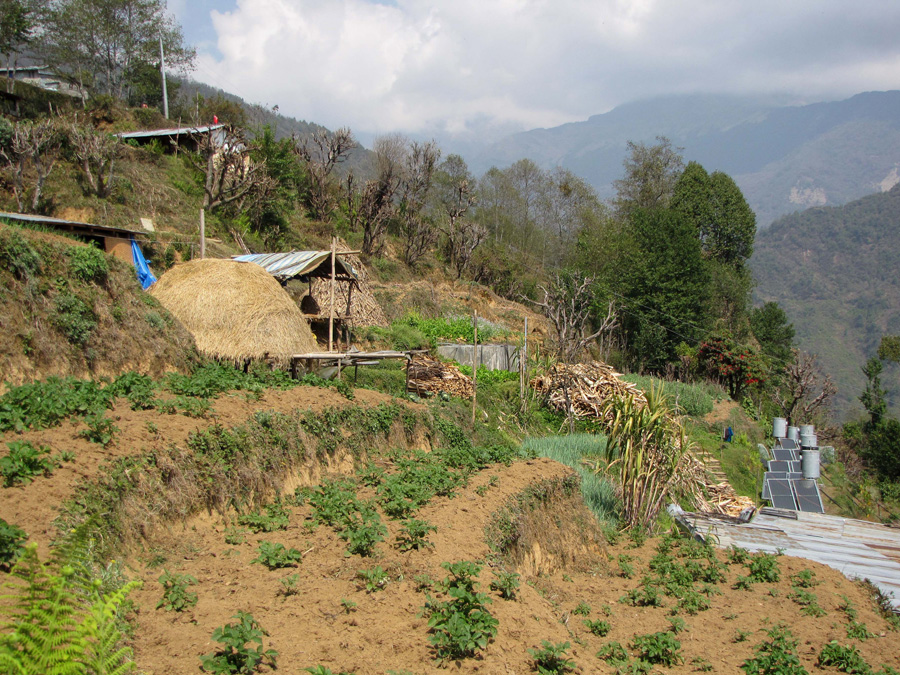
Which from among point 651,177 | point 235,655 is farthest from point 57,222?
point 651,177

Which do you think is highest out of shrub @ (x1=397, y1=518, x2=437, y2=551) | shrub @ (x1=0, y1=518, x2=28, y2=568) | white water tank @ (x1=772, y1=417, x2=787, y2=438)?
shrub @ (x1=0, y1=518, x2=28, y2=568)

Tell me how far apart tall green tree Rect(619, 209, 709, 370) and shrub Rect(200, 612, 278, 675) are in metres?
31.5

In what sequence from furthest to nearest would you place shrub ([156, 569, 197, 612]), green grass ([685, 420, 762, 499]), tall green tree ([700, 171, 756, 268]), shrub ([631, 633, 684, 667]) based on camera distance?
tall green tree ([700, 171, 756, 268]), green grass ([685, 420, 762, 499]), shrub ([631, 633, 684, 667]), shrub ([156, 569, 197, 612])

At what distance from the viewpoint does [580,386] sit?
19281mm

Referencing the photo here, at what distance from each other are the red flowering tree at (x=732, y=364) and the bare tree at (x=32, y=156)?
2858 cm

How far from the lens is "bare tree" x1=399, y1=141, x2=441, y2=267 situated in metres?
34.7

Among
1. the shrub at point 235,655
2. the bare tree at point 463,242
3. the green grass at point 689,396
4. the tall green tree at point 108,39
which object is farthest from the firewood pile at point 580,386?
the tall green tree at point 108,39

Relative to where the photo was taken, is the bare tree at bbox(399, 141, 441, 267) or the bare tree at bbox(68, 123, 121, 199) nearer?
the bare tree at bbox(68, 123, 121, 199)

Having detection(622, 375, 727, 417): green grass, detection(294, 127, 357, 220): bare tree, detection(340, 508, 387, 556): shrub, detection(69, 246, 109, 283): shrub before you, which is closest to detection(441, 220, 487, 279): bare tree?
detection(294, 127, 357, 220): bare tree

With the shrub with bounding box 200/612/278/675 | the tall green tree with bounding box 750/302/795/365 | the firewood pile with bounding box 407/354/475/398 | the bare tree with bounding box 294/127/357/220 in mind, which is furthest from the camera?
the tall green tree with bounding box 750/302/795/365

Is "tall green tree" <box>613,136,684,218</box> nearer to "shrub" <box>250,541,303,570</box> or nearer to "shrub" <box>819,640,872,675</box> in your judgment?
"shrub" <box>819,640,872,675</box>

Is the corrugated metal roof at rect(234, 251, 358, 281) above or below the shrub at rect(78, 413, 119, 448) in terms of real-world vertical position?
above

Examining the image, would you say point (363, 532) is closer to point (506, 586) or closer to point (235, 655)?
point (506, 586)

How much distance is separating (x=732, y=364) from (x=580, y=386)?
46.7ft
